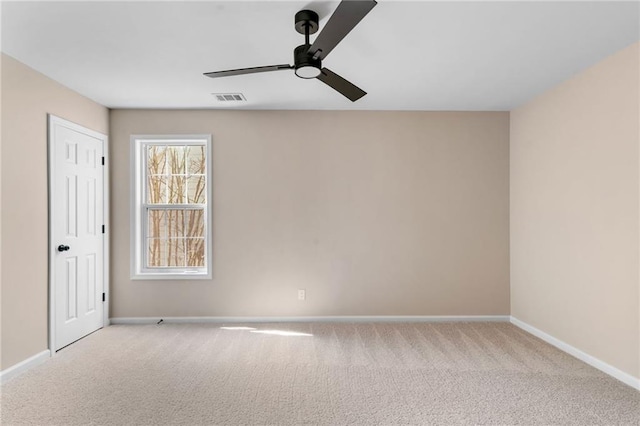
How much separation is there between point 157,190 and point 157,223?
394 mm

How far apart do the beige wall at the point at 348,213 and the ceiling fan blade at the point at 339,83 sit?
68.2 inches

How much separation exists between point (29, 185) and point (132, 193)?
3.90ft

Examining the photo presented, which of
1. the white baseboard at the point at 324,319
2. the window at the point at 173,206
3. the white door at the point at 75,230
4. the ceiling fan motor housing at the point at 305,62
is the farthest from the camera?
the window at the point at 173,206

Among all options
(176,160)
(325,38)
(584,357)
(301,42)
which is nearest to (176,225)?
(176,160)

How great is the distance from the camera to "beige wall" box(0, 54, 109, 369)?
267 centimetres

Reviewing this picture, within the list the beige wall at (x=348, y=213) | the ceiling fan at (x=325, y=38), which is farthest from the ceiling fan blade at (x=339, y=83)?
the beige wall at (x=348, y=213)

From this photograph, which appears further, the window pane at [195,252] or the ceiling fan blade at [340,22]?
the window pane at [195,252]

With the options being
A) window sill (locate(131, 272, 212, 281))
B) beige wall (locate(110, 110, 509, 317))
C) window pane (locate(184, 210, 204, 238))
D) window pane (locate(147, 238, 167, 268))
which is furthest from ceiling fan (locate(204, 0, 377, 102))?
window pane (locate(147, 238, 167, 268))

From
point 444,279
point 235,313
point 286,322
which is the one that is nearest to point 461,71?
point 444,279

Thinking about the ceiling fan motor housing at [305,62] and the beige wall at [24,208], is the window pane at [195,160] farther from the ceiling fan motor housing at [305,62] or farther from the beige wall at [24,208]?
the ceiling fan motor housing at [305,62]

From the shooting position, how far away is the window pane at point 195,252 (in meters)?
4.22

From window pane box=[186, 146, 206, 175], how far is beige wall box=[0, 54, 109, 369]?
1.32 m

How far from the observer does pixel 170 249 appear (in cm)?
422

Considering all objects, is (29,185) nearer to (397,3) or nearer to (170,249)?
(170,249)
